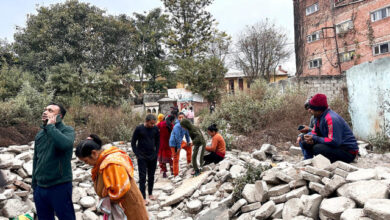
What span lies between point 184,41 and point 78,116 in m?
17.6

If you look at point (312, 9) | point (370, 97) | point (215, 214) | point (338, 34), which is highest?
point (312, 9)

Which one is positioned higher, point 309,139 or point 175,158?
point 309,139

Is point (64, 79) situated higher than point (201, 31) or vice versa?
point (201, 31)

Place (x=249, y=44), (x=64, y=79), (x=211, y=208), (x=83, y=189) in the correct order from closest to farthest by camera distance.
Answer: (x=211, y=208) < (x=83, y=189) < (x=64, y=79) < (x=249, y=44)

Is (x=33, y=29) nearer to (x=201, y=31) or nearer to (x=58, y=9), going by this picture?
(x=58, y=9)

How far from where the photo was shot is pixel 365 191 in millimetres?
2930

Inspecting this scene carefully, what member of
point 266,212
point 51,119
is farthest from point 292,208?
point 51,119

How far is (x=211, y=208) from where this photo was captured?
4.44 m

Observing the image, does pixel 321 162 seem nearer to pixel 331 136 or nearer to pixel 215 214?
pixel 331 136

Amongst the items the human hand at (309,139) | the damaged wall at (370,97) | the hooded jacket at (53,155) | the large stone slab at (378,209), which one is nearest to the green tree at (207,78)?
the damaged wall at (370,97)

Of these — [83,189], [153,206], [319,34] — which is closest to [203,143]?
[153,206]

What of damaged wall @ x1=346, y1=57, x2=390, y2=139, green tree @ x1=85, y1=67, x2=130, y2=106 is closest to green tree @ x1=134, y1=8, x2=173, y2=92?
green tree @ x1=85, y1=67, x2=130, y2=106

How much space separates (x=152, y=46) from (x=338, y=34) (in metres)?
17.5

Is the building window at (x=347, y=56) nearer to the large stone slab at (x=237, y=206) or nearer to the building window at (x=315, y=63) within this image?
the building window at (x=315, y=63)
